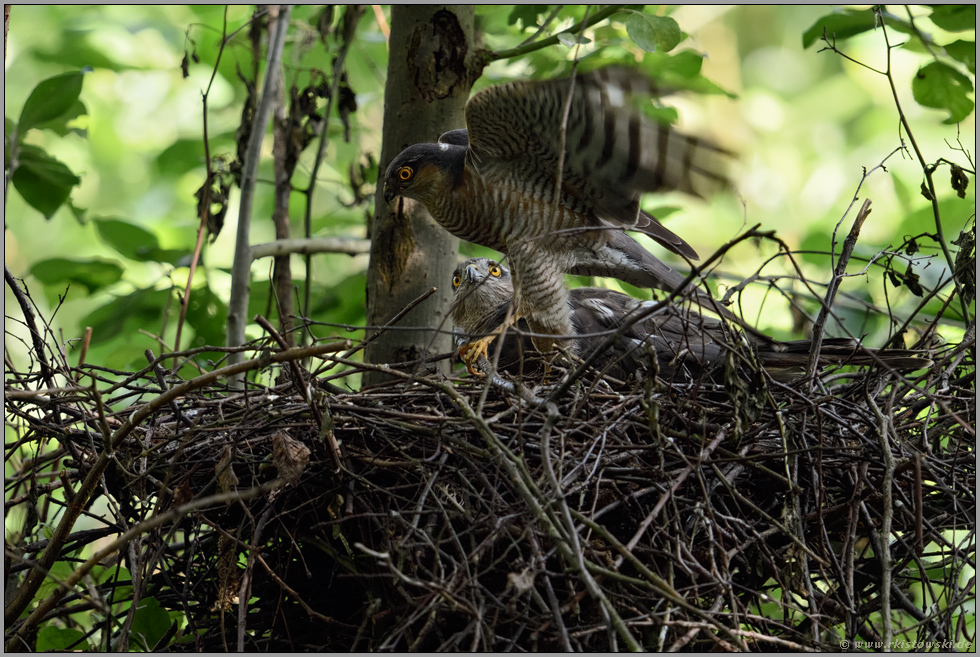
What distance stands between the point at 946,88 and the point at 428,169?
6.24 feet

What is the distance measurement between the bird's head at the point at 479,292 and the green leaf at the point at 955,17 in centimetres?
191

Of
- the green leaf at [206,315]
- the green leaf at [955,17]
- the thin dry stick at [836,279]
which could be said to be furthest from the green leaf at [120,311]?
the green leaf at [955,17]

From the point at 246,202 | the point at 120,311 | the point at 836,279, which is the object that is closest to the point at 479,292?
the point at 246,202

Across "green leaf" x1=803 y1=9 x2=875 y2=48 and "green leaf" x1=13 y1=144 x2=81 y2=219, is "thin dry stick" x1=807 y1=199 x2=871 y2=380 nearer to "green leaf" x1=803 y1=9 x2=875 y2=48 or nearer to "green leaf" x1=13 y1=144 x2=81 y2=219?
"green leaf" x1=803 y1=9 x2=875 y2=48

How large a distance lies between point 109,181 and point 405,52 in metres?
5.40

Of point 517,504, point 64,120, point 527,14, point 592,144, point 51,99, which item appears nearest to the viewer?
point 517,504

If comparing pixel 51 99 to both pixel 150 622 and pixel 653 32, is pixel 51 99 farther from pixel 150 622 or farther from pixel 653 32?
pixel 653 32

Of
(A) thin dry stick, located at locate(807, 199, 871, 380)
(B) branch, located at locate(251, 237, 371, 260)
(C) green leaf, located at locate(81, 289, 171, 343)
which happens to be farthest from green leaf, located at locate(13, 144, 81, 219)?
(A) thin dry stick, located at locate(807, 199, 871, 380)

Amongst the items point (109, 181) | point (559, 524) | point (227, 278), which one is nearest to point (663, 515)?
point (559, 524)

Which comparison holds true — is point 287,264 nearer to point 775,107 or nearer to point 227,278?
point 227,278

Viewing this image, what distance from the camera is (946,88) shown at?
271cm

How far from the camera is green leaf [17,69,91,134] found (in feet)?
9.93

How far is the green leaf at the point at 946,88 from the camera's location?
2695 millimetres

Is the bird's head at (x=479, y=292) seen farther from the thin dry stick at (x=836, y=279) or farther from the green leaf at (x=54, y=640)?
the green leaf at (x=54, y=640)
